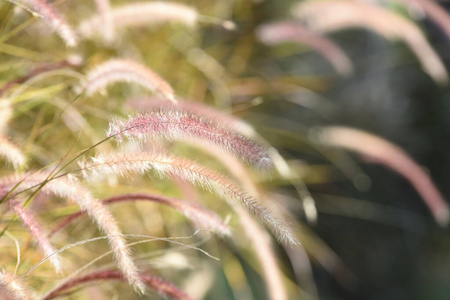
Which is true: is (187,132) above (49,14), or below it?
below

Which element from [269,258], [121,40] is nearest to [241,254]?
[269,258]

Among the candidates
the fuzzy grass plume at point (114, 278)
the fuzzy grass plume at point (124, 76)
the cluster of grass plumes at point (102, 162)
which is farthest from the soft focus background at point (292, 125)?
the fuzzy grass plume at point (114, 278)

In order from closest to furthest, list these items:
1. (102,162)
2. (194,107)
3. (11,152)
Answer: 1. (102,162)
2. (11,152)
3. (194,107)

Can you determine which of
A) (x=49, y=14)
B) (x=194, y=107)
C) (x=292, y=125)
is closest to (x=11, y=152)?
(x=49, y=14)

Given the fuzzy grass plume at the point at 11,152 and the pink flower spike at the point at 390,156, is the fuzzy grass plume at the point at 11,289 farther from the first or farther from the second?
the pink flower spike at the point at 390,156

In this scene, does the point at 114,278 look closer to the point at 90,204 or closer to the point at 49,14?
the point at 90,204

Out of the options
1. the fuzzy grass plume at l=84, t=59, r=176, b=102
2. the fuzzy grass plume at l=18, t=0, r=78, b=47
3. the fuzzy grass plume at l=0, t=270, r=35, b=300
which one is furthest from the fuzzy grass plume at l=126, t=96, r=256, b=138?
the fuzzy grass plume at l=0, t=270, r=35, b=300

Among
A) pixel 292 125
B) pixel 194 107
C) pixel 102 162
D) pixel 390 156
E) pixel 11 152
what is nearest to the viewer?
pixel 102 162

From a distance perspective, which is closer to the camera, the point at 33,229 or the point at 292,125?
the point at 33,229

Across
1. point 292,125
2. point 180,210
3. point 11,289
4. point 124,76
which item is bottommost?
point 11,289
